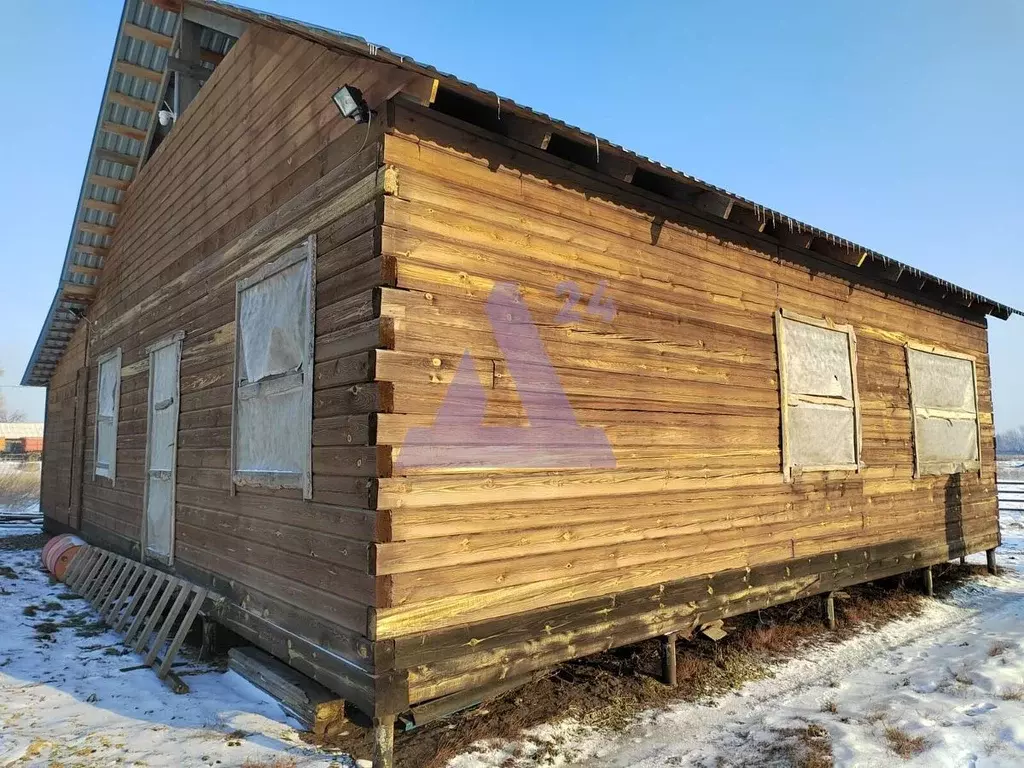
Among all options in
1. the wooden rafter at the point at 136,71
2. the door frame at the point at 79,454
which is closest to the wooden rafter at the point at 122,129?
the wooden rafter at the point at 136,71

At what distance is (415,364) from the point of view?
4.64 meters

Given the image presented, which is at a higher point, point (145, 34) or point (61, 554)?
point (145, 34)

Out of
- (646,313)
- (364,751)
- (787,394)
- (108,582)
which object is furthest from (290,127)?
(108,582)

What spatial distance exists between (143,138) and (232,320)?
194 inches

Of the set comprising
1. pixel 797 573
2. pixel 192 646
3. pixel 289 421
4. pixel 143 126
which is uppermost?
pixel 143 126

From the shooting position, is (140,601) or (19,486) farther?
(19,486)

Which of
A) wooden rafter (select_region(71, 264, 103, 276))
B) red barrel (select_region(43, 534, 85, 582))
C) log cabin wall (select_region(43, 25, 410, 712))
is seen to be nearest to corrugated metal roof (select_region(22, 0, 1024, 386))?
wooden rafter (select_region(71, 264, 103, 276))

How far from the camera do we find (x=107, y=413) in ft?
35.7

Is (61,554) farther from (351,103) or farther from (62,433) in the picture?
(351,103)

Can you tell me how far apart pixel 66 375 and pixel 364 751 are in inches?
543

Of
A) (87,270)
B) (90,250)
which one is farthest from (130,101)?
(87,270)

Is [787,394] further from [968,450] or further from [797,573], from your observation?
[968,450]

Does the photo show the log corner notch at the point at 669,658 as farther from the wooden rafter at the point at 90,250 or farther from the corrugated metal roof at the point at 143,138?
the wooden rafter at the point at 90,250

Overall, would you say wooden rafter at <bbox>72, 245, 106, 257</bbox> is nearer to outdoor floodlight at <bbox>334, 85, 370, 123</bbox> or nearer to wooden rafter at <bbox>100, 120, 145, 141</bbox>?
wooden rafter at <bbox>100, 120, 145, 141</bbox>
